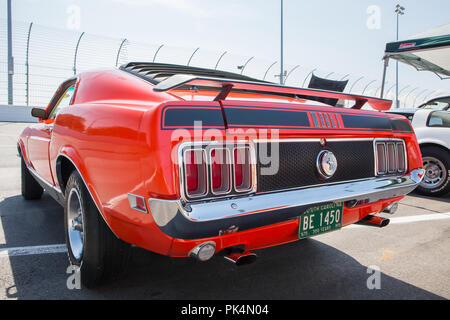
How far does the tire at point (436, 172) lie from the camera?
5160 millimetres

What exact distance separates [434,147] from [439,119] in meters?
0.42

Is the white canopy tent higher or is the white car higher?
the white canopy tent

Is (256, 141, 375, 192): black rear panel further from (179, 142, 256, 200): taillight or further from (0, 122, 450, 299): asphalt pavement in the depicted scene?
(0, 122, 450, 299): asphalt pavement

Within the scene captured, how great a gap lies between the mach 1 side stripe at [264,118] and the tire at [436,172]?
334 cm

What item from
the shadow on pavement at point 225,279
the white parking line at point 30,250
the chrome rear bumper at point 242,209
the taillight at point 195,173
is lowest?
the shadow on pavement at point 225,279

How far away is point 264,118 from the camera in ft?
6.17

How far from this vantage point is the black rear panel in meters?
1.93

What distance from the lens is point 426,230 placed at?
3566mm

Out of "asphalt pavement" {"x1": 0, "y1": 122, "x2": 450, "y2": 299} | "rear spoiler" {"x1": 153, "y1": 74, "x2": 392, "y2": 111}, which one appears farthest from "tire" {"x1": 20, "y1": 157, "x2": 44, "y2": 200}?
"rear spoiler" {"x1": 153, "y1": 74, "x2": 392, "y2": 111}

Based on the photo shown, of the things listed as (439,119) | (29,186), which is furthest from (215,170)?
(439,119)

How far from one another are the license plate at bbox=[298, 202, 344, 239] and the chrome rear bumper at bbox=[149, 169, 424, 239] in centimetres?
5

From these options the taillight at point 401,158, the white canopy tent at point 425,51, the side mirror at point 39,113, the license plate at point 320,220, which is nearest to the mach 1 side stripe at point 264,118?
the taillight at point 401,158

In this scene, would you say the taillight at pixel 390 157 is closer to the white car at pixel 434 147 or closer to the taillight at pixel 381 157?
the taillight at pixel 381 157
